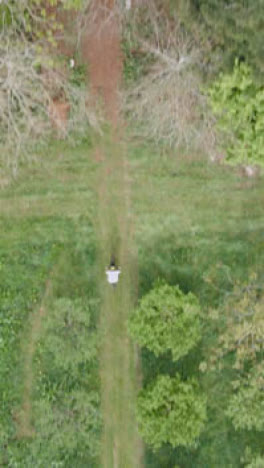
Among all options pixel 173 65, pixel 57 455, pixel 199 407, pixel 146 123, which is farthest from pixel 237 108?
pixel 57 455

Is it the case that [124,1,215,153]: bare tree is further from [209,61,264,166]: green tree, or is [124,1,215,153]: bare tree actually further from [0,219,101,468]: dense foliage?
[0,219,101,468]: dense foliage

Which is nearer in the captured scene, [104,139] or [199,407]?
[199,407]

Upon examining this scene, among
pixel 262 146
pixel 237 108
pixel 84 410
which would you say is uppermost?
pixel 237 108

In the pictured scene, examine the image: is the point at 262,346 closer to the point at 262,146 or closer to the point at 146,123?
the point at 262,146

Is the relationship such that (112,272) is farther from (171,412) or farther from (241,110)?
(241,110)

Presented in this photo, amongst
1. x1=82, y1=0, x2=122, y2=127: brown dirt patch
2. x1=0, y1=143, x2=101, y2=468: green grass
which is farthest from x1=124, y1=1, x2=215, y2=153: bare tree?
x1=0, y1=143, x2=101, y2=468: green grass

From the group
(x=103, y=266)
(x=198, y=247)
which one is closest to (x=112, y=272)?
(x=103, y=266)

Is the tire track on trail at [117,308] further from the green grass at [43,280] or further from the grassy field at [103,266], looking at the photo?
the green grass at [43,280]
